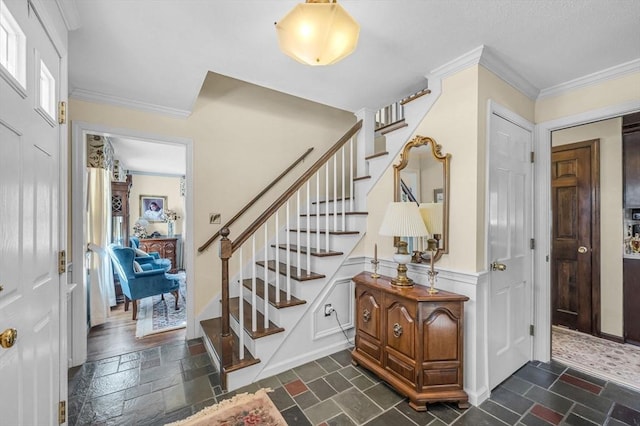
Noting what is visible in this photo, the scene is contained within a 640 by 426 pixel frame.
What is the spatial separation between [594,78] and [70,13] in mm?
3597

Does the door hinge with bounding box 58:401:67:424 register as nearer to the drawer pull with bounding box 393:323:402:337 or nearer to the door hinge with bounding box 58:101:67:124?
the door hinge with bounding box 58:101:67:124

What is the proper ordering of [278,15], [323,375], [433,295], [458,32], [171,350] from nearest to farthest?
[278,15] → [458,32] → [433,295] → [323,375] → [171,350]

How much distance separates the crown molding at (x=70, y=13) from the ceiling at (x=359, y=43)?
25 mm

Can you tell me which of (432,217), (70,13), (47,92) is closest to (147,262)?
(47,92)

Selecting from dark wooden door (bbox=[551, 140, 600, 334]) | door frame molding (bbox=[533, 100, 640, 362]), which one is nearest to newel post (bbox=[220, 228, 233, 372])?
door frame molding (bbox=[533, 100, 640, 362])

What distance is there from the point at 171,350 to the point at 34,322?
1.75 meters

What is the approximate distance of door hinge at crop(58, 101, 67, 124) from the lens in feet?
4.78

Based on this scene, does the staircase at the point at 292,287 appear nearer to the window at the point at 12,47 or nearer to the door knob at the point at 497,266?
the door knob at the point at 497,266

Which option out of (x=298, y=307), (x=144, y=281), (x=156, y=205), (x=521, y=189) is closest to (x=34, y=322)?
(x=298, y=307)

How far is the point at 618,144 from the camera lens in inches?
113

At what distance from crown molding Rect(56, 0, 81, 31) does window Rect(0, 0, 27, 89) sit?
20.6 inches

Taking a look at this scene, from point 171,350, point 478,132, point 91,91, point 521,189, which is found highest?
point 91,91

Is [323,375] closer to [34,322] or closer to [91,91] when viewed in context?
[34,322]

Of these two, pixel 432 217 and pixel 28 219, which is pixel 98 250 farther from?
pixel 432 217
